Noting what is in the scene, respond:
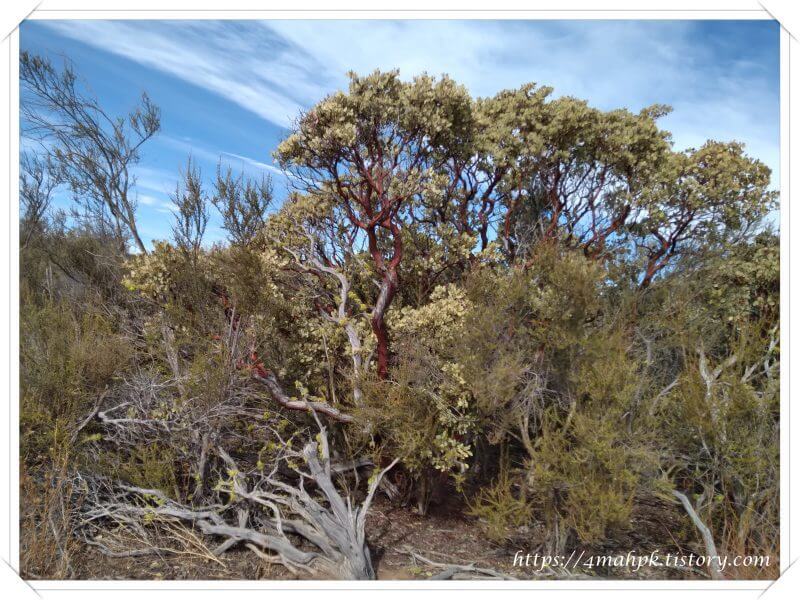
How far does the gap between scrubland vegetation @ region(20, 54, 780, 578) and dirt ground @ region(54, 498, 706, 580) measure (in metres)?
0.13

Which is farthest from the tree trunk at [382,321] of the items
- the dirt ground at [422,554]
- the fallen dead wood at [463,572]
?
the fallen dead wood at [463,572]

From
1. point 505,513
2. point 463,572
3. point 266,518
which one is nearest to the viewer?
point 463,572

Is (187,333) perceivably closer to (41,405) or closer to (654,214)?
(41,405)

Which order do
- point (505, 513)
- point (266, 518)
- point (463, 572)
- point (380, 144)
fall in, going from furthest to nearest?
point (380, 144) → point (266, 518) → point (505, 513) → point (463, 572)

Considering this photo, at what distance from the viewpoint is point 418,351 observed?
261 inches

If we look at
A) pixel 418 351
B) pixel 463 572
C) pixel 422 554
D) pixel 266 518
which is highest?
pixel 418 351

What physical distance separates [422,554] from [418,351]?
97.2 inches

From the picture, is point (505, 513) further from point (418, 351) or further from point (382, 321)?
point (382, 321)

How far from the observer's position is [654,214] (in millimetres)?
8688

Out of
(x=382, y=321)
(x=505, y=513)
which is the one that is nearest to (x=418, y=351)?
(x=382, y=321)

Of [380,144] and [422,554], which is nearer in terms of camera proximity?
[422,554]

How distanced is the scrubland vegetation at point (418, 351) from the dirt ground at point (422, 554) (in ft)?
0.42

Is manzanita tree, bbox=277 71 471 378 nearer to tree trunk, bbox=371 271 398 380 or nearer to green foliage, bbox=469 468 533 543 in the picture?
tree trunk, bbox=371 271 398 380

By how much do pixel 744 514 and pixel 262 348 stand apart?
5997 mm
